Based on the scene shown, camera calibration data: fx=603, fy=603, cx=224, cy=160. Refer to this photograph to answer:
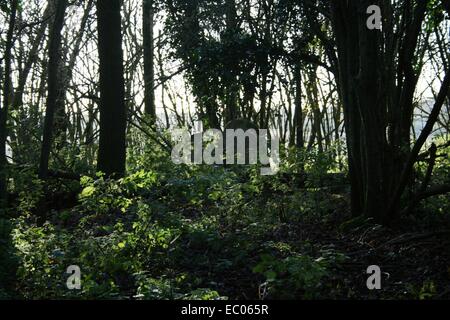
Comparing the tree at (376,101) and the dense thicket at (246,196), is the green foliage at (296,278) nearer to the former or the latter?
the dense thicket at (246,196)

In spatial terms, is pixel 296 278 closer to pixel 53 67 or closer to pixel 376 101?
pixel 376 101

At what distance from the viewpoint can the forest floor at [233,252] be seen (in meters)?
4.77

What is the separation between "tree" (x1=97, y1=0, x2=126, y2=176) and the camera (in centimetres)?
1063

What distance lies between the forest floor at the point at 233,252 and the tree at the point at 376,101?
0.43 metres

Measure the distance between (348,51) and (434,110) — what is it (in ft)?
4.93

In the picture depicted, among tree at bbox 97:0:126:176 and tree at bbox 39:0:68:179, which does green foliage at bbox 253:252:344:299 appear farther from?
tree at bbox 97:0:126:176

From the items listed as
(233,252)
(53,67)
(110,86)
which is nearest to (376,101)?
(233,252)

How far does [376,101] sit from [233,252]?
242cm

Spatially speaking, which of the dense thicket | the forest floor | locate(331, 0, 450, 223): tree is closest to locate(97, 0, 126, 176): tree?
the dense thicket

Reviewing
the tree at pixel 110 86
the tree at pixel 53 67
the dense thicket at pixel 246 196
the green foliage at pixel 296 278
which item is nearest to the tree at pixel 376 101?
the dense thicket at pixel 246 196

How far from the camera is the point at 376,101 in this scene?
6941 mm

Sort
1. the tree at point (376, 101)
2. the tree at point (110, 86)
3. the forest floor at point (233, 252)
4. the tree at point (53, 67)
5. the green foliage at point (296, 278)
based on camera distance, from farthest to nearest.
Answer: the tree at point (110, 86), the tree at point (53, 67), the tree at point (376, 101), the forest floor at point (233, 252), the green foliage at point (296, 278)
